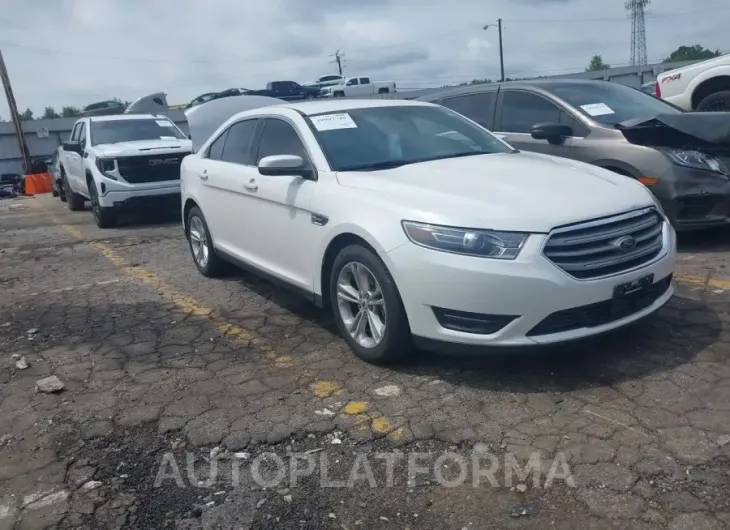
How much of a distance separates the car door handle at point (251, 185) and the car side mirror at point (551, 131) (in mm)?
2772

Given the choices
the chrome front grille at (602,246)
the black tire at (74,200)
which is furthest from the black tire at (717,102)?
the black tire at (74,200)

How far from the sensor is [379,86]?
29844 mm

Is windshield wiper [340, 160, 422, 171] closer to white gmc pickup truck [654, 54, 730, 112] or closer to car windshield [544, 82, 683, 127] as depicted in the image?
car windshield [544, 82, 683, 127]

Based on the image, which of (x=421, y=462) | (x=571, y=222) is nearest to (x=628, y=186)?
(x=571, y=222)

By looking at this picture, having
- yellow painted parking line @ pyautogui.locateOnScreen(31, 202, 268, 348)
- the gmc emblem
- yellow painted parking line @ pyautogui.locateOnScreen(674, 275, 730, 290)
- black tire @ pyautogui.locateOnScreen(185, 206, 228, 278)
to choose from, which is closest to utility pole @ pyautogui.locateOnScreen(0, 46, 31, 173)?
the gmc emblem

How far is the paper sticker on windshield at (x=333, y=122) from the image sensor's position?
16.1 feet

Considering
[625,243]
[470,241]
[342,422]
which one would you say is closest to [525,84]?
[625,243]

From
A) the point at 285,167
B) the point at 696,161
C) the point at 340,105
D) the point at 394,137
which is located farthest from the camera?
the point at 696,161

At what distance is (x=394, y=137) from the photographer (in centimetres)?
494

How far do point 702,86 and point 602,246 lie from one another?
21.5 ft

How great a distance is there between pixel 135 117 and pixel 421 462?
1103 cm

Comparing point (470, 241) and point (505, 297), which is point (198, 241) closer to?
point (470, 241)

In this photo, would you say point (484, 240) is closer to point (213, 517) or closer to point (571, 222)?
point (571, 222)

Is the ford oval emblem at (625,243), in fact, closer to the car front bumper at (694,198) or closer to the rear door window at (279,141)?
the rear door window at (279,141)
